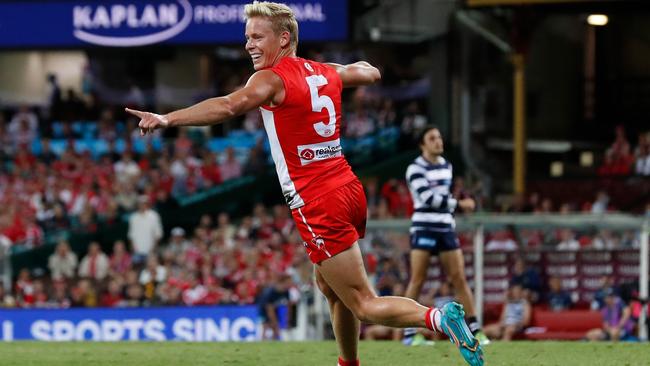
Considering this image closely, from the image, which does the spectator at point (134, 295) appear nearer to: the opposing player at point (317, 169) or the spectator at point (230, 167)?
the spectator at point (230, 167)

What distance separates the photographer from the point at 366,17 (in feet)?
85.7

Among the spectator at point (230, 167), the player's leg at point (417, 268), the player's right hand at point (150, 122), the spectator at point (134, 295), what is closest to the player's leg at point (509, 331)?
the player's leg at point (417, 268)

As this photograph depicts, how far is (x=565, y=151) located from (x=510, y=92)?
1.70 metres

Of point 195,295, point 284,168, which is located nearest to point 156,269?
point 195,295

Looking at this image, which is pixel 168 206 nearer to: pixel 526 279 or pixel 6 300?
pixel 6 300

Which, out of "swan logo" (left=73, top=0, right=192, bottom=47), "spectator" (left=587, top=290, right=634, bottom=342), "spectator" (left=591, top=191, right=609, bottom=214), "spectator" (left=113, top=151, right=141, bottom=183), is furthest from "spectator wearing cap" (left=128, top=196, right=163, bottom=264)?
"spectator" (left=587, top=290, right=634, bottom=342)

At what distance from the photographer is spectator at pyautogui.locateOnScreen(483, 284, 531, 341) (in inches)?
680

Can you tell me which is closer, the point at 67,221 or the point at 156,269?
the point at 156,269

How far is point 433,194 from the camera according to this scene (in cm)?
1287

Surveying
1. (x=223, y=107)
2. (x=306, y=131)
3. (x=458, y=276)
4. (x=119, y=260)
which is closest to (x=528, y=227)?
(x=458, y=276)

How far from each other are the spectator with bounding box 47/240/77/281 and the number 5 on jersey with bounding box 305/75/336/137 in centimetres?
1540

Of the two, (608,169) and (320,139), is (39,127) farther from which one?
(320,139)

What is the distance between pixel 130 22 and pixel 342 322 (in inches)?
696

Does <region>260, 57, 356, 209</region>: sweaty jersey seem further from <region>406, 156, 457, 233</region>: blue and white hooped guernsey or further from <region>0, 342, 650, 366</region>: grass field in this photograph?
<region>406, 156, 457, 233</region>: blue and white hooped guernsey
